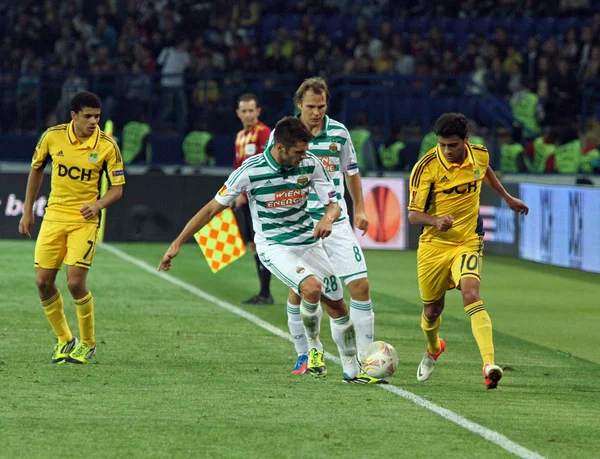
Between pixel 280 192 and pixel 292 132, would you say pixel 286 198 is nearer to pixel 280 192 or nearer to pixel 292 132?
pixel 280 192

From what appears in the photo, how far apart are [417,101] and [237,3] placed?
6111 mm

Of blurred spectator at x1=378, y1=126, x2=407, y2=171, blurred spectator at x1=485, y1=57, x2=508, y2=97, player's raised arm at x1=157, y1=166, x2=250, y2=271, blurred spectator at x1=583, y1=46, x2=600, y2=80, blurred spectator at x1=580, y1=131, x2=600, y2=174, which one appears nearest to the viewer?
player's raised arm at x1=157, y1=166, x2=250, y2=271

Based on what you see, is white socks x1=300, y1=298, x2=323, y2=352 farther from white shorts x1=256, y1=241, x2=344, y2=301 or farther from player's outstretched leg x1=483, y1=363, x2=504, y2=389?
player's outstretched leg x1=483, y1=363, x2=504, y2=389

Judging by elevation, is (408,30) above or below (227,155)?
above

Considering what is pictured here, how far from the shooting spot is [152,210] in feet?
70.6

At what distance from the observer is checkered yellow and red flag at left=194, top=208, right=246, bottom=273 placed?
1327 centimetres

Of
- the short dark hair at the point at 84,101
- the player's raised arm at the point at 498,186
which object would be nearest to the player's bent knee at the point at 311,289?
the player's raised arm at the point at 498,186

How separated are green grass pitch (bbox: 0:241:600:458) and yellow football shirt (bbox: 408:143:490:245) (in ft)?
3.41

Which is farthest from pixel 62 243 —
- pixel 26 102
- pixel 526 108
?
pixel 526 108

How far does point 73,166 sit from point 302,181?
1.87 metres

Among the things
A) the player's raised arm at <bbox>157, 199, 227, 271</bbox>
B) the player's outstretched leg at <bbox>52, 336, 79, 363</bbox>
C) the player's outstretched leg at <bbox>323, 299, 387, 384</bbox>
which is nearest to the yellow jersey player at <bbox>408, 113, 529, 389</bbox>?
the player's outstretched leg at <bbox>323, 299, 387, 384</bbox>

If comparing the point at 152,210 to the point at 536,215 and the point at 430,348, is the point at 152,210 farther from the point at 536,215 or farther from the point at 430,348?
the point at 430,348

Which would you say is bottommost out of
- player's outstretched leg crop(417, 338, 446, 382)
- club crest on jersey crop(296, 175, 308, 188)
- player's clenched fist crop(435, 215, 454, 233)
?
player's outstretched leg crop(417, 338, 446, 382)

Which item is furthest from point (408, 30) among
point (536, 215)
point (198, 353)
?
point (198, 353)
